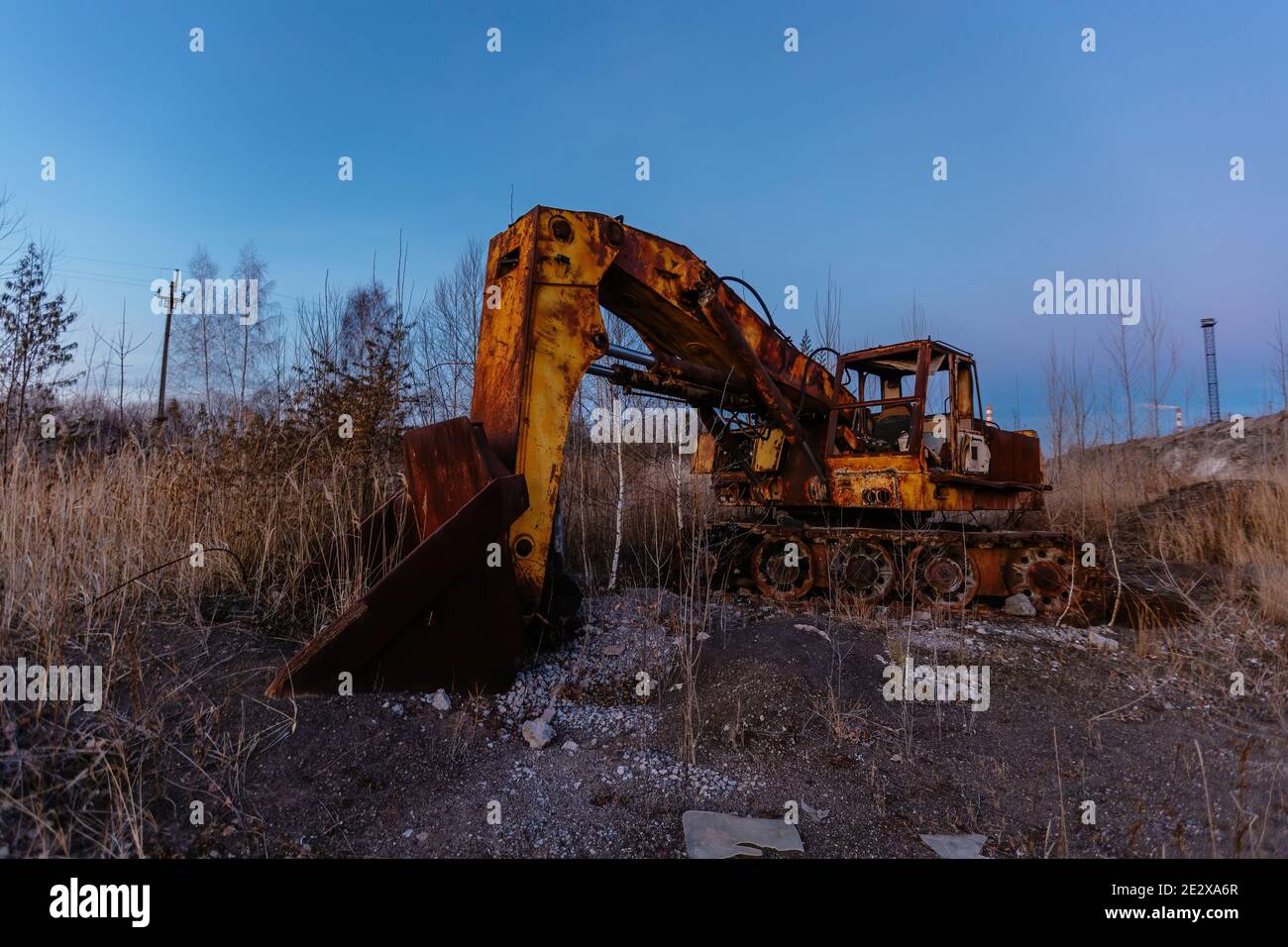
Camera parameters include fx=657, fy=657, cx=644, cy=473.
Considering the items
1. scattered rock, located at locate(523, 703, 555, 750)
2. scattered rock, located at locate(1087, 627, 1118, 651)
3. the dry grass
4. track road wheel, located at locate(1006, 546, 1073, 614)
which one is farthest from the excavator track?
the dry grass

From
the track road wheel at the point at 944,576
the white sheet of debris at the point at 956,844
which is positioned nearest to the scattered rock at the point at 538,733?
the white sheet of debris at the point at 956,844

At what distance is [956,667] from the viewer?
441cm

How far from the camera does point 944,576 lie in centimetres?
666

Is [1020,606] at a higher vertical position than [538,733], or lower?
higher

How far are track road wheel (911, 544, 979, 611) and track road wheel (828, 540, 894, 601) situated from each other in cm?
30

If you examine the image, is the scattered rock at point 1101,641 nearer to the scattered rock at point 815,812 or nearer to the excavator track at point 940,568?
the excavator track at point 940,568

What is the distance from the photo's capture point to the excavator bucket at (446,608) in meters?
3.07

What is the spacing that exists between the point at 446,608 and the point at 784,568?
4.83m

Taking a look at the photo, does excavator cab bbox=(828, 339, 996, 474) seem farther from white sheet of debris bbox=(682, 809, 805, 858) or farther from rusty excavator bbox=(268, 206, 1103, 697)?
white sheet of debris bbox=(682, 809, 805, 858)

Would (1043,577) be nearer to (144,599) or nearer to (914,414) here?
(914,414)

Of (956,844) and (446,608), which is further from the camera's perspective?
(446,608)

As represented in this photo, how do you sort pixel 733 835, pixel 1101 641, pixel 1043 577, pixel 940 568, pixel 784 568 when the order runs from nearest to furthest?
pixel 733 835 → pixel 1101 641 → pixel 1043 577 → pixel 940 568 → pixel 784 568

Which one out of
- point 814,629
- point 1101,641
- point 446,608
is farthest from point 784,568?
point 446,608
